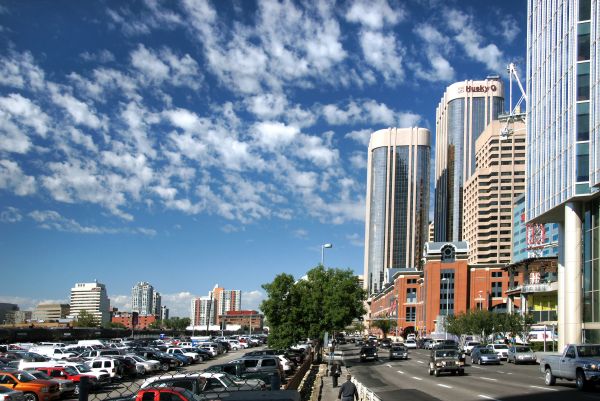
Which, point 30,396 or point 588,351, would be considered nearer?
point 30,396

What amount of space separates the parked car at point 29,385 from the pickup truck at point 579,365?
23.3 m

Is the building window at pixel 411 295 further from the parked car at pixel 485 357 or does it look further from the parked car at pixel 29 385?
the parked car at pixel 29 385

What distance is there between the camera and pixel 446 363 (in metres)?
40.7

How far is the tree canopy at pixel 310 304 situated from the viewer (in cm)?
5584

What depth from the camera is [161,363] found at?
52531 mm

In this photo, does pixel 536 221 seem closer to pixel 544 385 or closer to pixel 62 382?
pixel 544 385

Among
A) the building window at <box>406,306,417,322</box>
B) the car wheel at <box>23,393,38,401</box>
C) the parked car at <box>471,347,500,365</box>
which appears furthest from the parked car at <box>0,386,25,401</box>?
the building window at <box>406,306,417,322</box>

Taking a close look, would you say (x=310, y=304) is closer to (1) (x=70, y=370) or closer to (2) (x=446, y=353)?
(2) (x=446, y=353)

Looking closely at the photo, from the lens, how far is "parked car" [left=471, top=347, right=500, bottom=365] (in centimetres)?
5391

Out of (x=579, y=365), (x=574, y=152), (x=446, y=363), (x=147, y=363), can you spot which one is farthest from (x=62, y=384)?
(x=574, y=152)

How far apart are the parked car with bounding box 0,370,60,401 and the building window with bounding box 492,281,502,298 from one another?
159m

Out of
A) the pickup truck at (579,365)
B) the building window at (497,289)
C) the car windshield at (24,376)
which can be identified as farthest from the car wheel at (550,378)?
the building window at (497,289)

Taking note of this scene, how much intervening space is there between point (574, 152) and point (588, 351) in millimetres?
31024

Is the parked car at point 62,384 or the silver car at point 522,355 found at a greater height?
the parked car at point 62,384
